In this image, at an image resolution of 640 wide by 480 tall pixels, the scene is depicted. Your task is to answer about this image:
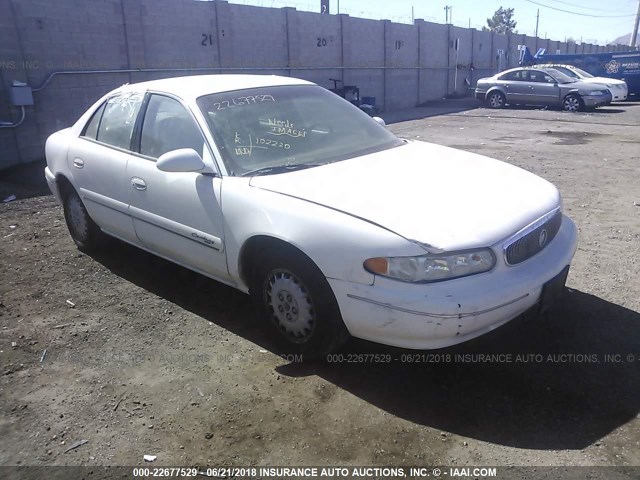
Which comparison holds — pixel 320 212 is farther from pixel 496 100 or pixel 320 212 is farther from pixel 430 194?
pixel 496 100

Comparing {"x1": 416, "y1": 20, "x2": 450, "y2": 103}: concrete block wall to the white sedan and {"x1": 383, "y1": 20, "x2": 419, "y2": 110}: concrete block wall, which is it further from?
the white sedan

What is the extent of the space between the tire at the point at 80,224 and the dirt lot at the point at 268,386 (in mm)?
360

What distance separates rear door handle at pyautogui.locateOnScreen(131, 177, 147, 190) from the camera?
4.09m

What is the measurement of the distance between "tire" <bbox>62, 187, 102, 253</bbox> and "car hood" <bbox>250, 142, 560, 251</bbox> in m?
2.42

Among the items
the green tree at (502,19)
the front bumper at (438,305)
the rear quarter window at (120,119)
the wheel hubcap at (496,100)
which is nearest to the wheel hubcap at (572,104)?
the wheel hubcap at (496,100)

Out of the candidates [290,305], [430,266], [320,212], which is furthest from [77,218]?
[430,266]

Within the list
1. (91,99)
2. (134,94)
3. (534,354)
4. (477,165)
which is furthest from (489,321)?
(91,99)

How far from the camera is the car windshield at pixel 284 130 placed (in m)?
3.68

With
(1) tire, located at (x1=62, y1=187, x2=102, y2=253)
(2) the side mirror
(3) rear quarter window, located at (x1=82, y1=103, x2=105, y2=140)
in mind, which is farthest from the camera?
(1) tire, located at (x1=62, y1=187, x2=102, y2=253)

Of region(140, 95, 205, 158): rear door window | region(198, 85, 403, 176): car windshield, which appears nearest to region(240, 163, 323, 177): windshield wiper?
region(198, 85, 403, 176): car windshield

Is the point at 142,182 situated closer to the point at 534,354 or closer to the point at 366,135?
the point at 366,135

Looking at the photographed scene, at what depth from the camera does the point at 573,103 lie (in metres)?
19.3

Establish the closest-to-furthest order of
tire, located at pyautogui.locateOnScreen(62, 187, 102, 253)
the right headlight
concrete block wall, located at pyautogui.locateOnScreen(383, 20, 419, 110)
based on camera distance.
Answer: the right headlight < tire, located at pyautogui.locateOnScreen(62, 187, 102, 253) < concrete block wall, located at pyautogui.locateOnScreen(383, 20, 419, 110)

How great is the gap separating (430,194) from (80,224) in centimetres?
357
